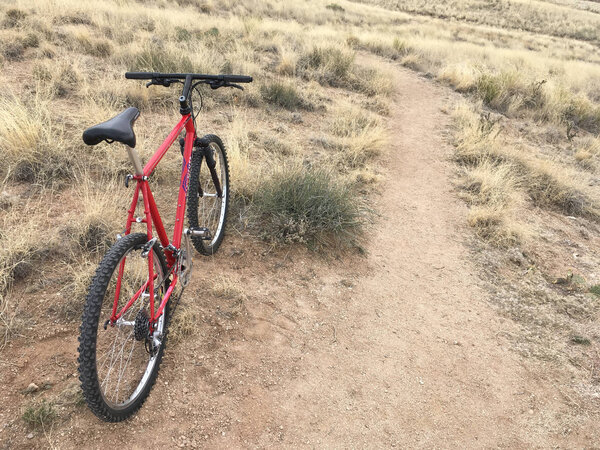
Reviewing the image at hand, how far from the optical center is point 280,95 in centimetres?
769

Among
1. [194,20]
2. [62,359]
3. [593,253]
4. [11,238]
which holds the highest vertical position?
[194,20]

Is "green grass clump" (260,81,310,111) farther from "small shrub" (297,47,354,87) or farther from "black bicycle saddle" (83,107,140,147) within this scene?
"black bicycle saddle" (83,107,140,147)

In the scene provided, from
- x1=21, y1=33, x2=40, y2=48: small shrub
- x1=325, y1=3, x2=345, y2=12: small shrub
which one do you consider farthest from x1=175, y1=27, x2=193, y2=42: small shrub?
x1=325, y1=3, x2=345, y2=12: small shrub

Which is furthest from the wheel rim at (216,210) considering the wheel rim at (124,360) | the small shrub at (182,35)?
the small shrub at (182,35)

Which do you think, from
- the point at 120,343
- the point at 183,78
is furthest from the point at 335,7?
the point at 120,343

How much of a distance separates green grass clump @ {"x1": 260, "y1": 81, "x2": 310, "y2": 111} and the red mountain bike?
14.2 feet

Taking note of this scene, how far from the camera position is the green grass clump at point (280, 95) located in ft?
25.1

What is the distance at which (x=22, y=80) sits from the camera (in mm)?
6297

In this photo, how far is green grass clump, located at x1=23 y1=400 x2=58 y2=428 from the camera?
225 cm

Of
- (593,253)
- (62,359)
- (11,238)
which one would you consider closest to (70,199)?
(11,238)

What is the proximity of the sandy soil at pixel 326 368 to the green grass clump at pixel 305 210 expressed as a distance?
0.24 meters

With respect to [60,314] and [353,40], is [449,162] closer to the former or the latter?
[60,314]

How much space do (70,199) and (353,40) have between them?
12.8 meters

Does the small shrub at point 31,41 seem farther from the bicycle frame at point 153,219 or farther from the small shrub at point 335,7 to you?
the small shrub at point 335,7
